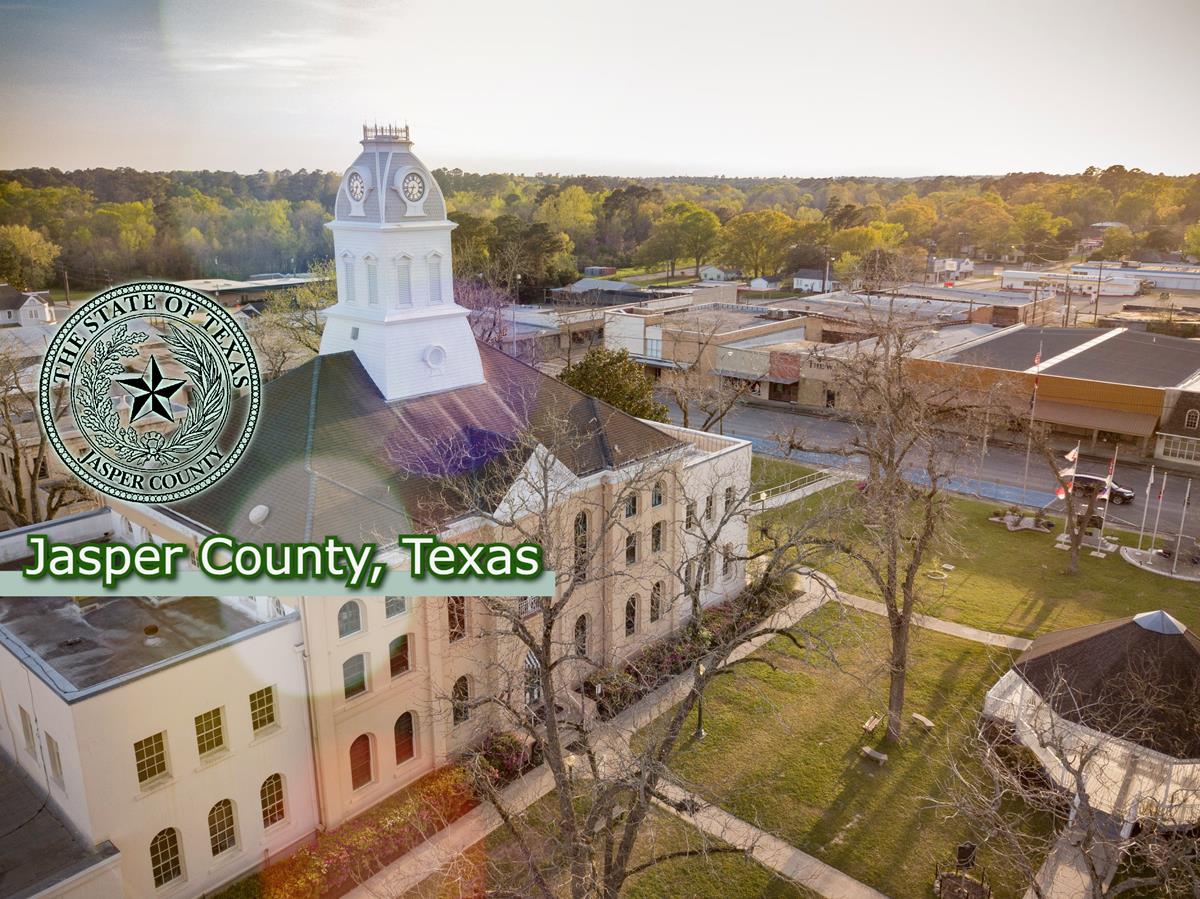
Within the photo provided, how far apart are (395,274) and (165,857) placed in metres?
18.6

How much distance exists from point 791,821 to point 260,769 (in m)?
14.6

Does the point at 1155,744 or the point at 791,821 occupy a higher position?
the point at 1155,744

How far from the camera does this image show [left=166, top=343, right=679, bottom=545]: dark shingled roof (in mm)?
25391

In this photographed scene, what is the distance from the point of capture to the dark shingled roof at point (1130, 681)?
2477 centimetres

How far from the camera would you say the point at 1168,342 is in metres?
68.7

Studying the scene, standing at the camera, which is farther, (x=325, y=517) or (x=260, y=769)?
(x=325, y=517)

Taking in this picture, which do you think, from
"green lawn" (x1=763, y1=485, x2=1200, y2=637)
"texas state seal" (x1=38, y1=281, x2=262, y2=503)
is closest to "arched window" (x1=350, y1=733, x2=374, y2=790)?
"texas state seal" (x1=38, y1=281, x2=262, y2=503)

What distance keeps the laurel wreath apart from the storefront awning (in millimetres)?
50213

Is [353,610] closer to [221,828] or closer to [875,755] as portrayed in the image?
[221,828]

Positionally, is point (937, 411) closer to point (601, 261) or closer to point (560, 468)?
point (560, 468)

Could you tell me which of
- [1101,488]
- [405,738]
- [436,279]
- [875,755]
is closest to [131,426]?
[405,738]

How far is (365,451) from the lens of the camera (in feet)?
89.4

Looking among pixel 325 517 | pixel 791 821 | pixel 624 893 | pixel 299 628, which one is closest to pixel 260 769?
pixel 299 628

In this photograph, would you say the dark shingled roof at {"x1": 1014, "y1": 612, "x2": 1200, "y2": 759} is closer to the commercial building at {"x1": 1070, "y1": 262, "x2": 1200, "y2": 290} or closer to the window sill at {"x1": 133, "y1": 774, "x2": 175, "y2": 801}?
the window sill at {"x1": 133, "y1": 774, "x2": 175, "y2": 801}
